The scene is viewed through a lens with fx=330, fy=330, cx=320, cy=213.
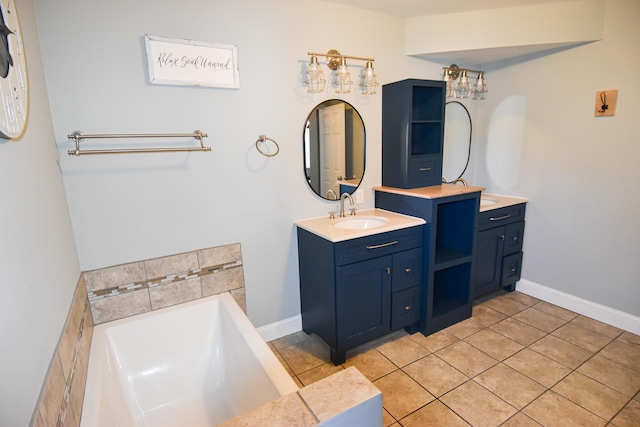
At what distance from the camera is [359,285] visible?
2.18 metres

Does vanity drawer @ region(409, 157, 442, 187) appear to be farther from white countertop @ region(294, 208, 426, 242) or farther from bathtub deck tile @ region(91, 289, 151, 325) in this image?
bathtub deck tile @ region(91, 289, 151, 325)

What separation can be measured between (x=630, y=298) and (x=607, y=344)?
0.43 metres

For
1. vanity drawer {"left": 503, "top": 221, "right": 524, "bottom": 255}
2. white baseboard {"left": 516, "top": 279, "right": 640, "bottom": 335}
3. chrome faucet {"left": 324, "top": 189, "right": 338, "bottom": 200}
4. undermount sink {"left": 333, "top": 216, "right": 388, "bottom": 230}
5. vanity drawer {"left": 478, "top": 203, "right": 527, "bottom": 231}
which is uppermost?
chrome faucet {"left": 324, "top": 189, "right": 338, "bottom": 200}

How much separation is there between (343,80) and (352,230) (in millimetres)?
1089

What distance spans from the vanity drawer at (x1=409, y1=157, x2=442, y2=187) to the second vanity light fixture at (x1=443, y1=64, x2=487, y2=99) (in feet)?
2.50

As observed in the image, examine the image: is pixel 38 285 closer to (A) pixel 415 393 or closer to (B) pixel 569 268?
(A) pixel 415 393

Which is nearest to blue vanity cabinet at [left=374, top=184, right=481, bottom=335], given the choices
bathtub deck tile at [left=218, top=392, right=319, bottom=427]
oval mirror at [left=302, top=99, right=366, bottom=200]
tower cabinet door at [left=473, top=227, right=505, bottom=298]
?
tower cabinet door at [left=473, top=227, right=505, bottom=298]

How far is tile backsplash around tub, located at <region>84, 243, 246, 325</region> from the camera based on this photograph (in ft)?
6.22

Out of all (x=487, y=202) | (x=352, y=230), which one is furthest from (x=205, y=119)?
(x=487, y=202)

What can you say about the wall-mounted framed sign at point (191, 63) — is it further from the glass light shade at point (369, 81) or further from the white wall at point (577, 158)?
the white wall at point (577, 158)

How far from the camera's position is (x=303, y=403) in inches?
37.4

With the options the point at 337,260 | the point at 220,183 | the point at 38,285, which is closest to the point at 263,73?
the point at 220,183

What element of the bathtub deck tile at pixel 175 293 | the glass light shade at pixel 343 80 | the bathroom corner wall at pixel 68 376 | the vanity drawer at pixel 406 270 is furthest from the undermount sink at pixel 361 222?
the bathroom corner wall at pixel 68 376

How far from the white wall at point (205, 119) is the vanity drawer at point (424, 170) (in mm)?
433
